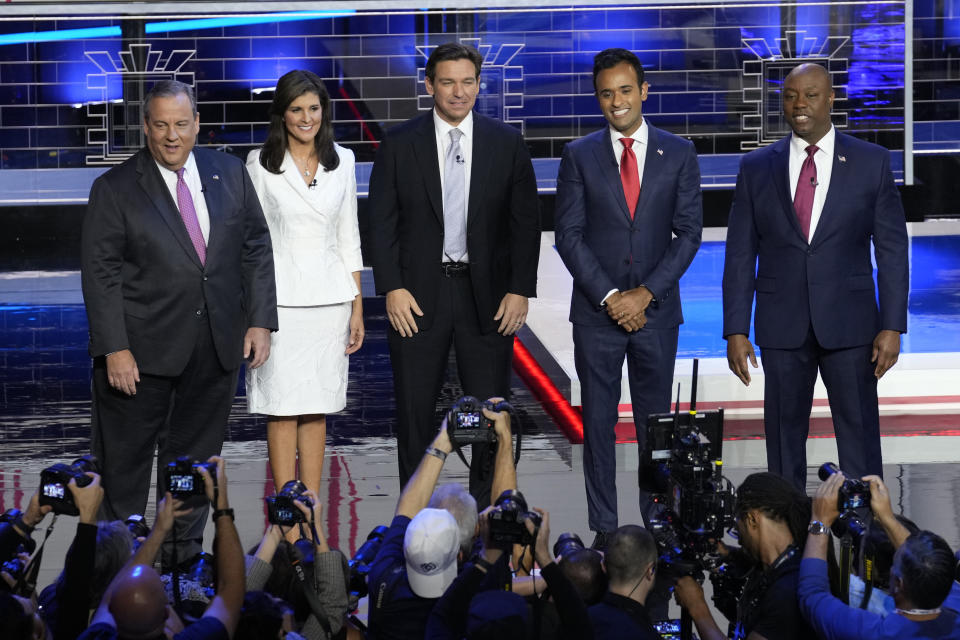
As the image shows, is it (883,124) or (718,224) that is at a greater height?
(883,124)

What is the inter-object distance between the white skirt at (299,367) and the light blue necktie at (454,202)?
0.36m

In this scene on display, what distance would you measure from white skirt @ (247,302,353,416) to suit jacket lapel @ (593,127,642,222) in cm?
81

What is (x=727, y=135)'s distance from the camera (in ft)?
38.1

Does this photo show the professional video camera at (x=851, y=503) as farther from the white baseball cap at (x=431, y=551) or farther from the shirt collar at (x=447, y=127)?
the shirt collar at (x=447, y=127)

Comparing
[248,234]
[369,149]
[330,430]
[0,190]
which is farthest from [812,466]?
[0,190]

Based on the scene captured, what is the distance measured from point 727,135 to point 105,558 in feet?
31.4

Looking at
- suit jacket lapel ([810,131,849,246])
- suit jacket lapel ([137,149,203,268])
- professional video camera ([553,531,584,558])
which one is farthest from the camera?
suit jacket lapel ([810,131,849,246])

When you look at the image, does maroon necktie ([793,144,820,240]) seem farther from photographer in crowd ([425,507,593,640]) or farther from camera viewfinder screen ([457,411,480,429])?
photographer in crowd ([425,507,593,640])

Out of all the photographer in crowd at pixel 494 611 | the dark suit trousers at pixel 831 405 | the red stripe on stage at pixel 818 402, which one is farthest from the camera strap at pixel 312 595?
the red stripe on stage at pixel 818 402

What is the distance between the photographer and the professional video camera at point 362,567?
3.00 m

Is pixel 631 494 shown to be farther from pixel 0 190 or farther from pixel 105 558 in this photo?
pixel 0 190

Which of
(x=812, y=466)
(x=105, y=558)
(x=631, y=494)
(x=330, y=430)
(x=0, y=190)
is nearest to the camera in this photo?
(x=105, y=558)

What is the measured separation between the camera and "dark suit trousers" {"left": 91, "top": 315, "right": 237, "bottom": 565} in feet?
11.4

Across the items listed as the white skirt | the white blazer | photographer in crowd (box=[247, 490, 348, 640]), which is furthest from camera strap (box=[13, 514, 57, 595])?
the white blazer
